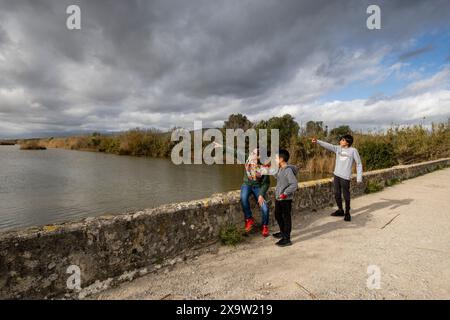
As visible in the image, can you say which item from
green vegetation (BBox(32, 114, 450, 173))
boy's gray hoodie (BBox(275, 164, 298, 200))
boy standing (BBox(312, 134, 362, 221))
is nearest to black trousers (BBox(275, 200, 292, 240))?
boy's gray hoodie (BBox(275, 164, 298, 200))

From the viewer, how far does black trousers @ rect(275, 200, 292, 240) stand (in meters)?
3.80

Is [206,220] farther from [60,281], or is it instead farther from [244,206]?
[60,281]

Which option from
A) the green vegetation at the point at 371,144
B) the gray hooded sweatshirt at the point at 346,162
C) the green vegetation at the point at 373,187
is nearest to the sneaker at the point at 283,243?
the gray hooded sweatshirt at the point at 346,162

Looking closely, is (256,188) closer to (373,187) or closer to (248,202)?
(248,202)

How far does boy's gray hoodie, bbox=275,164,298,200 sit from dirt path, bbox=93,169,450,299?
0.79 meters

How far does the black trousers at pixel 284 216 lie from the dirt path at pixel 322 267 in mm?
247

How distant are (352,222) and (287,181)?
84.7 inches

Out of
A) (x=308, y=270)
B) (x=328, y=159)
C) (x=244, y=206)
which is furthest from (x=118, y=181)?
(x=328, y=159)

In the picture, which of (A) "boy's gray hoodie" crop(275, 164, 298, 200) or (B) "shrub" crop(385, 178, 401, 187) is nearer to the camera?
(A) "boy's gray hoodie" crop(275, 164, 298, 200)

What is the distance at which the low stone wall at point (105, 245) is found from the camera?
2199 mm

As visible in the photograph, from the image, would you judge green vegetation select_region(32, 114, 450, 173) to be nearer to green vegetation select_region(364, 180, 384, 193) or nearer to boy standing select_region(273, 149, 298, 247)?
green vegetation select_region(364, 180, 384, 193)

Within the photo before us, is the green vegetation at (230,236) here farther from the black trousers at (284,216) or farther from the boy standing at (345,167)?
the boy standing at (345,167)

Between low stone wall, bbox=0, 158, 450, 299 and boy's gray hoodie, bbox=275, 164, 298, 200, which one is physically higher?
boy's gray hoodie, bbox=275, 164, 298, 200
